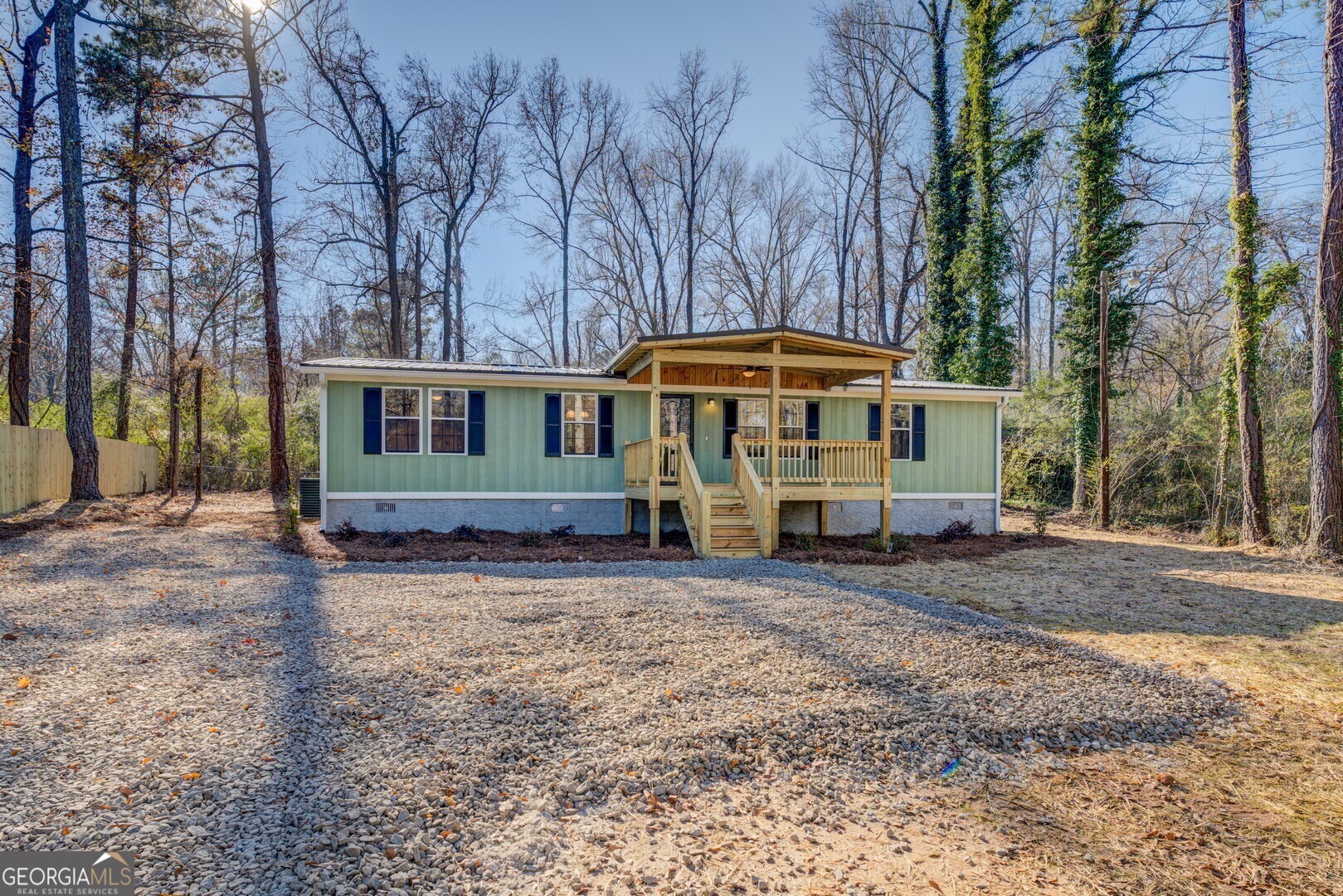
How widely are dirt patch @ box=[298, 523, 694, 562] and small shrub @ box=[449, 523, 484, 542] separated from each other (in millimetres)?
18

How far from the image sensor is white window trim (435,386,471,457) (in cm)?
1089

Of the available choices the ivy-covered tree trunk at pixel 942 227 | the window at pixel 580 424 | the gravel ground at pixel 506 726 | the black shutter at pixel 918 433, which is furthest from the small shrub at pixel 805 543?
the ivy-covered tree trunk at pixel 942 227

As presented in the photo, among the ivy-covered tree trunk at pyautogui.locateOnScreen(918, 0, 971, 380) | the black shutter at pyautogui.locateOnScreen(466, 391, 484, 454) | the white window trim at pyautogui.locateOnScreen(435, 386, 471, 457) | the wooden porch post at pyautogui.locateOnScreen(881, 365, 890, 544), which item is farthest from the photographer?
the ivy-covered tree trunk at pyautogui.locateOnScreen(918, 0, 971, 380)

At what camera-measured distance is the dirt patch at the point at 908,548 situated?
30.8 feet

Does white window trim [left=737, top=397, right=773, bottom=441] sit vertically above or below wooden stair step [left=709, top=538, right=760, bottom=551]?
above

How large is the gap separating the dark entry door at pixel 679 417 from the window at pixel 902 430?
13.0 feet

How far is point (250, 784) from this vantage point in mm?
2713

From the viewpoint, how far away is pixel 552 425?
11.4 metres

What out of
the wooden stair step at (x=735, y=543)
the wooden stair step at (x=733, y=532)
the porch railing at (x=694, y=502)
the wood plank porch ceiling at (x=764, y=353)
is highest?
the wood plank porch ceiling at (x=764, y=353)

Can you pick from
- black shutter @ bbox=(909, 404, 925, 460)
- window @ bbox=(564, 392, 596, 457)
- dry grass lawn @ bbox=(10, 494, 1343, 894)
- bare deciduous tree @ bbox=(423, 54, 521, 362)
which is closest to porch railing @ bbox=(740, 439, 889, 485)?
black shutter @ bbox=(909, 404, 925, 460)

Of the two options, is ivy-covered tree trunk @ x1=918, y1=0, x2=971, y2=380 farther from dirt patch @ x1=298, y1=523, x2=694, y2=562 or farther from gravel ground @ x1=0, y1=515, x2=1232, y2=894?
gravel ground @ x1=0, y1=515, x2=1232, y2=894

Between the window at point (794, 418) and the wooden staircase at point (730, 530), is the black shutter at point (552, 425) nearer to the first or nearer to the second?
the wooden staircase at point (730, 530)

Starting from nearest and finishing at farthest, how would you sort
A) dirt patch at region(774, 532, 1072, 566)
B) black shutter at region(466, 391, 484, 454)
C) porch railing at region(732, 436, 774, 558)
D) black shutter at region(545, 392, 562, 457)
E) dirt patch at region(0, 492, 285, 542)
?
dirt patch at region(774, 532, 1072, 566)
porch railing at region(732, 436, 774, 558)
dirt patch at region(0, 492, 285, 542)
black shutter at region(466, 391, 484, 454)
black shutter at region(545, 392, 562, 457)

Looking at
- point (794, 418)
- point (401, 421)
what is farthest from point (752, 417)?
point (401, 421)
